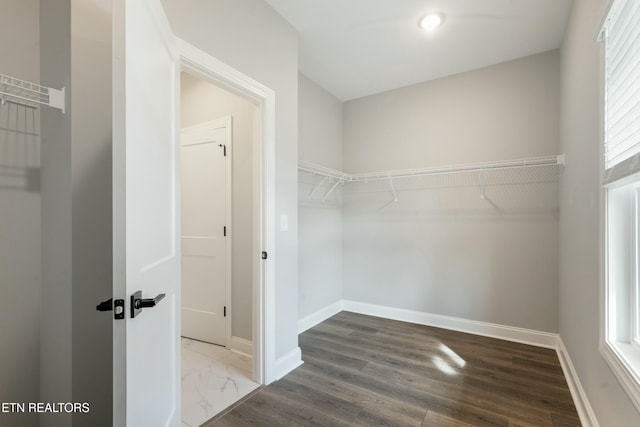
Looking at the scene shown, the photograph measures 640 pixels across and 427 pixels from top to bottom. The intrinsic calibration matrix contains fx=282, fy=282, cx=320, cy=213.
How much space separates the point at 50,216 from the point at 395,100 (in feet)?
10.9

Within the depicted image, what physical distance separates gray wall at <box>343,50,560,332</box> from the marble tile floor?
1.73 m

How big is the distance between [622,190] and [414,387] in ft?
5.51

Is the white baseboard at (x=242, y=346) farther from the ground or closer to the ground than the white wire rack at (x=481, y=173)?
closer to the ground

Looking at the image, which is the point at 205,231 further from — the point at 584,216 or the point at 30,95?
the point at 584,216

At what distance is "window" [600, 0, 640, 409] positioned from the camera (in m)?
1.08

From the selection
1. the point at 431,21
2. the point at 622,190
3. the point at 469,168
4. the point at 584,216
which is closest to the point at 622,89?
the point at 622,190

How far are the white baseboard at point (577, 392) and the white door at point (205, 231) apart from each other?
2.66 meters

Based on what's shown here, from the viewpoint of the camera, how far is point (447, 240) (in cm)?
310

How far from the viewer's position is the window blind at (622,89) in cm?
106

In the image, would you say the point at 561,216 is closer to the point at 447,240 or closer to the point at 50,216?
the point at 447,240

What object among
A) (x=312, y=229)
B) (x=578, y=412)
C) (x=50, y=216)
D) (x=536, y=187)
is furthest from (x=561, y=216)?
(x=50, y=216)

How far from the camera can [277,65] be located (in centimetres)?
220

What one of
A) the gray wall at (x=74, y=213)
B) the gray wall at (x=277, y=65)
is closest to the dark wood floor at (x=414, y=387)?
the gray wall at (x=277, y=65)

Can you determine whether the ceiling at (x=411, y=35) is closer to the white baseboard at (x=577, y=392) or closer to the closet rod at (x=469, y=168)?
the closet rod at (x=469, y=168)
